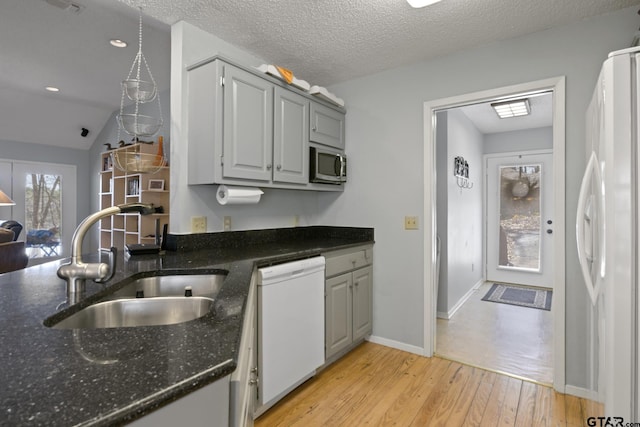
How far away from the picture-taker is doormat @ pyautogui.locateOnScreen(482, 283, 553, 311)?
4.20 meters

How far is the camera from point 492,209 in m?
5.39

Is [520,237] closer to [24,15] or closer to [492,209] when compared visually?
[492,209]

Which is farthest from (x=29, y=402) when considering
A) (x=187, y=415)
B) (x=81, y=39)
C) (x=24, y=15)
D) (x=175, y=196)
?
(x=81, y=39)

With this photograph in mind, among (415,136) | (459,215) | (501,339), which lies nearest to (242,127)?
(415,136)

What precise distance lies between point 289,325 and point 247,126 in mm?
1342

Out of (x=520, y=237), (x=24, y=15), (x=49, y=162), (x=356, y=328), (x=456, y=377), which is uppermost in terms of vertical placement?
(x=24, y=15)

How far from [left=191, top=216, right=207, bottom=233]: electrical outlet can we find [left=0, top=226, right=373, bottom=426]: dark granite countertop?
103 centimetres

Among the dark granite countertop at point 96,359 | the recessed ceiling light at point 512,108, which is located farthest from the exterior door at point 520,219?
the dark granite countertop at point 96,359

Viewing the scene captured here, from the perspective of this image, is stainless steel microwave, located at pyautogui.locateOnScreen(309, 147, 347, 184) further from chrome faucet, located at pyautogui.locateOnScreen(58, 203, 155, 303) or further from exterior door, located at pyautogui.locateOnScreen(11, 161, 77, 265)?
exterior door, located at pyautogui.locateOnScreen(11, 161, 77, 265)

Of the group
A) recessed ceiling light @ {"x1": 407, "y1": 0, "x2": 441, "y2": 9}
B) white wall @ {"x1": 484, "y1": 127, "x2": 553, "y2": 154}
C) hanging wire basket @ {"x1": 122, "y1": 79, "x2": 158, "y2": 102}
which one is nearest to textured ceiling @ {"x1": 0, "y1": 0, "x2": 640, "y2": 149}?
recessed ceiling light @ {"x1": 407, "y1": 0, "x2": 441, "y2": 9}

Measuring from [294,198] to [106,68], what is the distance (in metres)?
2.68

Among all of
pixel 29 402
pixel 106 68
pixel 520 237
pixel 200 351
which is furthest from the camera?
pixel 520 237

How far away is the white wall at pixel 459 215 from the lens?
370 centimetres

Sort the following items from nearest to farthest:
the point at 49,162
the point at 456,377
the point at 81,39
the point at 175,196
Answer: the point at 175,196 → the point at 456,377 → the point at 81,39 → the point at 49,162
